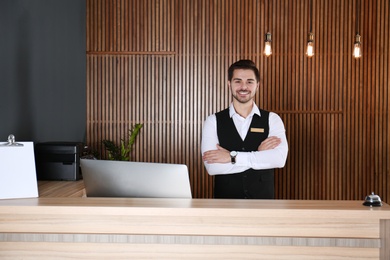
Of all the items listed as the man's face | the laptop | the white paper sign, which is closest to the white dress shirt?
the man's face

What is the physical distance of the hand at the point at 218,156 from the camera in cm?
386

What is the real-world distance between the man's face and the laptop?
5.38 ft

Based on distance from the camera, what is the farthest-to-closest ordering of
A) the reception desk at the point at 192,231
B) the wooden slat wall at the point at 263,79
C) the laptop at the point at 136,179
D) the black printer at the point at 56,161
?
the wooden slat wall at the point at 263,79 < the black printer at the point at 56,161 < the laptop at the point at 136,179 < the reception desk at the point at 192,231

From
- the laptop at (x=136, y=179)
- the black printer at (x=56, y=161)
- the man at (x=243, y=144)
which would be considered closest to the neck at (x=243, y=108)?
the man at (x=243, y=144)

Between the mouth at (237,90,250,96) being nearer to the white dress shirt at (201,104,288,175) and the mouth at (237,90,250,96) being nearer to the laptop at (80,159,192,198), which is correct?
the white dress shirt at (201,104,288,175)

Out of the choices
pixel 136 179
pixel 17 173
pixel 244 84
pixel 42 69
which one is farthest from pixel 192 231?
pixel 42 69

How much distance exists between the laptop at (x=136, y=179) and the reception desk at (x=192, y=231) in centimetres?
17

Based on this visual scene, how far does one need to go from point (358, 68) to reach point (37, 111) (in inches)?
167

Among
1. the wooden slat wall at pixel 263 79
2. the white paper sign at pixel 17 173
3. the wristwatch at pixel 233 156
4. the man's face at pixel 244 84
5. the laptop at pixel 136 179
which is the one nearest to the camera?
the laptop at pixel 136 179

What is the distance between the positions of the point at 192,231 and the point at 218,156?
5.44 feet

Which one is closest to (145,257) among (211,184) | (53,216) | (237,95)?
(53,216)

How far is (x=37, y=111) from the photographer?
15.4 feet

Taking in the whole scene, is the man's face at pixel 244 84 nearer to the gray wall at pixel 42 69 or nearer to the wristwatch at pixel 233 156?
the wristwatch at pixel 233 156

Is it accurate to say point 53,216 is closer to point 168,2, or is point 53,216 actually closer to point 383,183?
point 168,2
